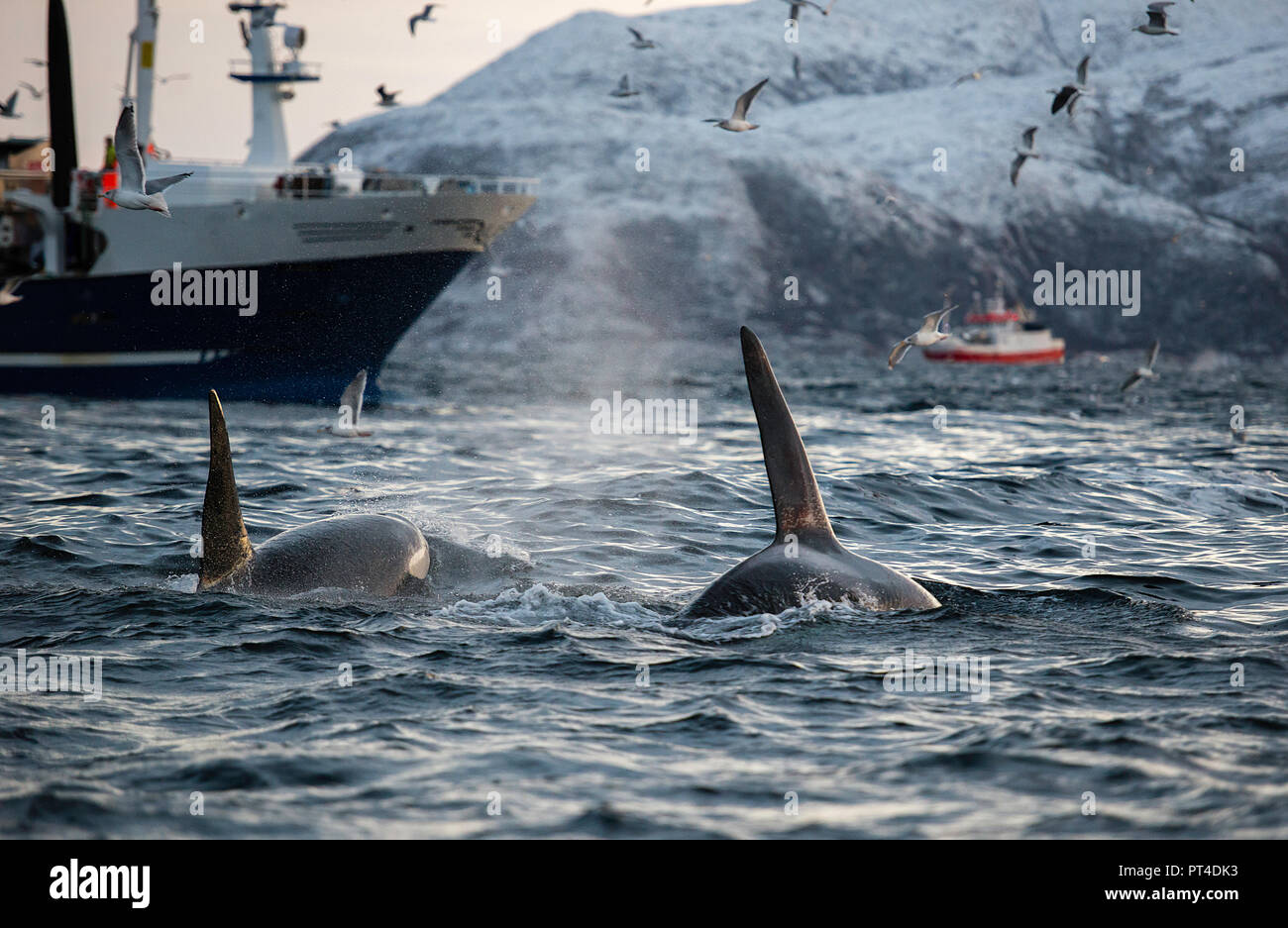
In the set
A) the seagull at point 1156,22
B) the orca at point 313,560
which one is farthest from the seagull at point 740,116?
the orca at point 313,560

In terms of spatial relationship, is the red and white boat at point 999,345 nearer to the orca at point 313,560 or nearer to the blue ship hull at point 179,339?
the blue ship hull at point 179,339

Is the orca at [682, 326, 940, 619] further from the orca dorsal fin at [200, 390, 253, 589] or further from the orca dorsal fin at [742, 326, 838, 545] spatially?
the orca dorsal fin at [200, 390, 253, 589]

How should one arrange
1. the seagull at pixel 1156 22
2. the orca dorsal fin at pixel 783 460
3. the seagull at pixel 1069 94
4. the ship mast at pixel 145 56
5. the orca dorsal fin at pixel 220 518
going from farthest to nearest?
the ship mast at pixel 145 56
the seagull at pixel 1156 22
the seagull at pixel 1069 94
the orca dorsal fin at pixel 220 518
the orca dorsal fin at pixel 783 460

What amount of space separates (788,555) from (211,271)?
129 ft

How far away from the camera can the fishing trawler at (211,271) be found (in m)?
39.9

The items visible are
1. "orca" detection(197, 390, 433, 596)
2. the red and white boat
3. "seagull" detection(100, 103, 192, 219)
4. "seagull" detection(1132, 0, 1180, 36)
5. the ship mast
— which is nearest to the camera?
"orca" detection(197, 390, 433, 596)

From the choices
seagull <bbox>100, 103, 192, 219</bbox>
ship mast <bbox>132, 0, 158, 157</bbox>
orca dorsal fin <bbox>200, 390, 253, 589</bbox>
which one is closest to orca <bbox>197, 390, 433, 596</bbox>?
orca dorsal fin <bbox>200, 390, 253, 589</bbox>

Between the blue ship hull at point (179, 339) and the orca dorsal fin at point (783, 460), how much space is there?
34746 millimetres

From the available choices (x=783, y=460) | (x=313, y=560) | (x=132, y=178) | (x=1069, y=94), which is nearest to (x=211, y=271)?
(x=132, y=178)

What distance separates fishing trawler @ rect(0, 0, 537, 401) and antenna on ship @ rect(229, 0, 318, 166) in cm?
470

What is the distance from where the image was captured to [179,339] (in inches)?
1580

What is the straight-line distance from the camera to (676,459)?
21.9 meters

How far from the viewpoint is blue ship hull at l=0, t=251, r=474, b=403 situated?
39875mm

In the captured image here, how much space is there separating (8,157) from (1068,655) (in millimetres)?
51403
